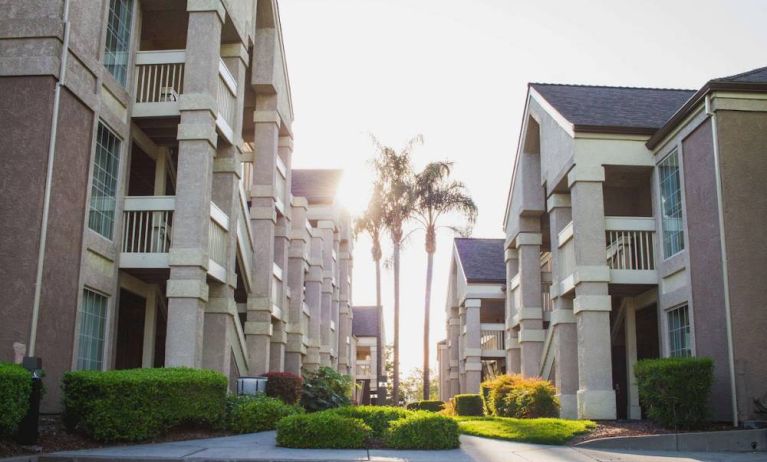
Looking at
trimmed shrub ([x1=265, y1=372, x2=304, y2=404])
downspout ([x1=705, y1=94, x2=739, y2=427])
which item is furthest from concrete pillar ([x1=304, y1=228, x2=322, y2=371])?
downspout ([x1=705, y1=94, x2=739, y2=427])

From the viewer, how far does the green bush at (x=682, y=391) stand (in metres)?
14.8

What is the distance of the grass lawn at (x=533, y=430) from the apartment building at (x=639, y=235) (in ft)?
8.93

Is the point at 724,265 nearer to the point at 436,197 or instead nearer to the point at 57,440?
the point at 57,440

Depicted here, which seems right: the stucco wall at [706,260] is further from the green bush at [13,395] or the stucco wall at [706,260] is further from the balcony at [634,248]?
the green bush at [13,395]

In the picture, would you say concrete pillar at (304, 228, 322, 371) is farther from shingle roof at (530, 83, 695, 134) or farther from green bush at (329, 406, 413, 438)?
green bush at (329, 406, 413, 438)

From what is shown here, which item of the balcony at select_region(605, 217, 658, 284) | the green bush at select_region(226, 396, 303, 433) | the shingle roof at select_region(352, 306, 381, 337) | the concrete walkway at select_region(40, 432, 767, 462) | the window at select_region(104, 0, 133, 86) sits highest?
the window at select_region(104, 0, 133, 86)

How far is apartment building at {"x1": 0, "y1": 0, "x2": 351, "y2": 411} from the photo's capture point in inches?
506

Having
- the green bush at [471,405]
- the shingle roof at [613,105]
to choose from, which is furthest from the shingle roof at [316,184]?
the shingle roof at [613,105]

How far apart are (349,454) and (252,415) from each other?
458 centimetres

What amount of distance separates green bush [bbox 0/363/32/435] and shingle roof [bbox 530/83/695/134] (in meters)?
14.1

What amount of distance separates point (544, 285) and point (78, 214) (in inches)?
742

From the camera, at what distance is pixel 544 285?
29016mm

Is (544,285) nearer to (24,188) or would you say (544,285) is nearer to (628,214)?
(628,214)

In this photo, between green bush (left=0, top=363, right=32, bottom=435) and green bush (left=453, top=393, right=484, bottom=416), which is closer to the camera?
green bush (left=0, top=363, right=32, bottom=435)
